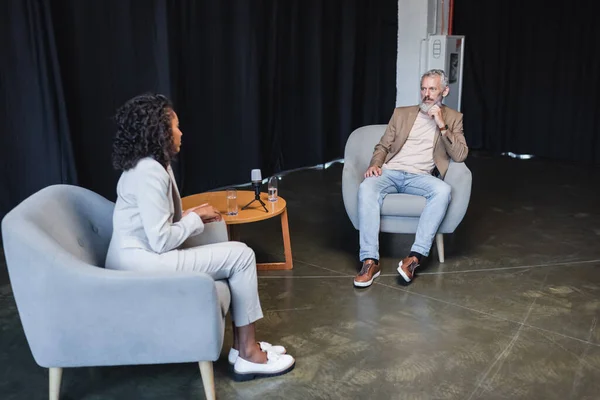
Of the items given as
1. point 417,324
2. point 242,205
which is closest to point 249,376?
point 417,324

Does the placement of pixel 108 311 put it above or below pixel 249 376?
above

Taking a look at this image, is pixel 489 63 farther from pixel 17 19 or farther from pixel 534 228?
pixel 17 19

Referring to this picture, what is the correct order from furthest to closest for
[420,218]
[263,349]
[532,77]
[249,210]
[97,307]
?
1. [532,77]
2. [420,218]
3. [249,210]
4. [263,349]
5. [97,307]

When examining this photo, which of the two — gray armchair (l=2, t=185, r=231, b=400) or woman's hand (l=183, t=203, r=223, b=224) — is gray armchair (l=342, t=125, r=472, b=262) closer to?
woman's hand (l=183, t=203, r=223, b=224)

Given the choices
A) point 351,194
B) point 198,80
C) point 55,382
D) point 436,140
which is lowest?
point 55,382

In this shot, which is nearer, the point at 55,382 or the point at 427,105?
the point at 55,382

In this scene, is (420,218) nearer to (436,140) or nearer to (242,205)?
(436,140)

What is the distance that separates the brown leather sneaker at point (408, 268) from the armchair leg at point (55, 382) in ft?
5.91

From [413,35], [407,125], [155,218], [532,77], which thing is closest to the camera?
[155,218]

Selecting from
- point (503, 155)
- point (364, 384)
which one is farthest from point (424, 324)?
point (503, 155)

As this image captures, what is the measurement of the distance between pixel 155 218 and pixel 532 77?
6.05 meters

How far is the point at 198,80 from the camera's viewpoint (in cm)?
505

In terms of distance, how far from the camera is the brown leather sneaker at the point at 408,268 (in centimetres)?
328

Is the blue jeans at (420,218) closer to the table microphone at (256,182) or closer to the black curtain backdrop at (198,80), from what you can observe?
the table microphone at (256,182)
